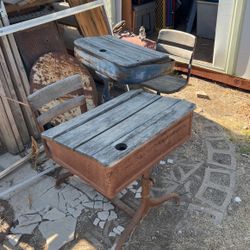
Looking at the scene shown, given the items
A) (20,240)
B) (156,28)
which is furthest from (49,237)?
(156,28)

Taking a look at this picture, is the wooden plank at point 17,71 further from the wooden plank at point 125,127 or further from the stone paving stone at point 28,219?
the wooden plank at point 125,127

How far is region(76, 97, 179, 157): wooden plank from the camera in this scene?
2.12 meters

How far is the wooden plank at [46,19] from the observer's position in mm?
3580

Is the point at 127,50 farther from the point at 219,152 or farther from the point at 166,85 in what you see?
the point at 219,152

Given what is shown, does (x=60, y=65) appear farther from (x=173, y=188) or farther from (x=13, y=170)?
(x=173, y=188)

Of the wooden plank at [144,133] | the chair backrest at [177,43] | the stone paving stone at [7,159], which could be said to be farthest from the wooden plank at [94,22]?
the wooden plank at [144,133]

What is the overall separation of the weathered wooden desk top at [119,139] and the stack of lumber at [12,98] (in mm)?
1430

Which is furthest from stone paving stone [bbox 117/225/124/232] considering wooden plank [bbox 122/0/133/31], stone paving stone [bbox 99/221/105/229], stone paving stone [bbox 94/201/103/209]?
wooden plank [bbox 122/0/133/31]

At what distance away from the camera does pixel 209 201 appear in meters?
3.28

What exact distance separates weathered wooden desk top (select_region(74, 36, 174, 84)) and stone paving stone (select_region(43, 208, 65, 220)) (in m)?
1.46

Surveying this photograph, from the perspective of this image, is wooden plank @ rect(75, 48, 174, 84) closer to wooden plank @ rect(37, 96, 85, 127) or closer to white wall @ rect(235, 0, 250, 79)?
wooden plank @ rect(37, 96, 85, 127)

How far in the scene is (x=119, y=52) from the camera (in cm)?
315

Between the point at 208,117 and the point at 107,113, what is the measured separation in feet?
7.92

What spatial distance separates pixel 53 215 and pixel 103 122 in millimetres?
1318
